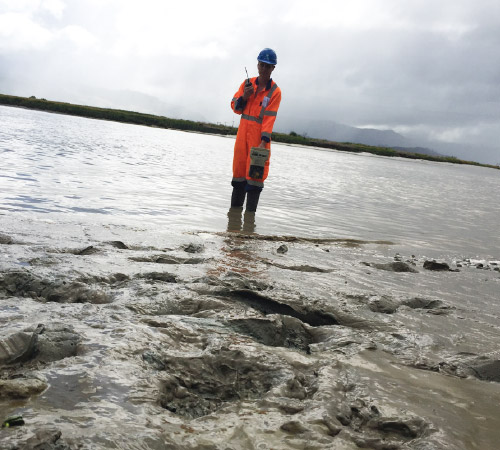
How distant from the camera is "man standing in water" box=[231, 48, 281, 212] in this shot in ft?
23.8

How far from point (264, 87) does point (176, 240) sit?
3.48 m

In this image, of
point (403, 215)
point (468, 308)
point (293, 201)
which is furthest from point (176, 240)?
point (403, 215)

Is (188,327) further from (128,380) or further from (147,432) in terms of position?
(147,432)

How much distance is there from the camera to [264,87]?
7375 mm

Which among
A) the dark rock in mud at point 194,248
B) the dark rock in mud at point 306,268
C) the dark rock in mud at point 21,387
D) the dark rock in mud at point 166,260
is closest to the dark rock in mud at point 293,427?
the dark rock in mud at point 21,387

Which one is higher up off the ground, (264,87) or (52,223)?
(264,87)

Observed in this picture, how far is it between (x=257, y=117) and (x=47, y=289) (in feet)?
17.2

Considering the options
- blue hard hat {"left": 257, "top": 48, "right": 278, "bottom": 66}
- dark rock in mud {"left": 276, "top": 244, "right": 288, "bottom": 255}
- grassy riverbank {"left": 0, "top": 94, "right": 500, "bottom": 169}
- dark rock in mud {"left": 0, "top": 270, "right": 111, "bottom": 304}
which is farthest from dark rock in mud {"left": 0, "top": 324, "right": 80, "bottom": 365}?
grassy riverbank {"left": 0, "top": 94, "right": 500, "bottom": 169}

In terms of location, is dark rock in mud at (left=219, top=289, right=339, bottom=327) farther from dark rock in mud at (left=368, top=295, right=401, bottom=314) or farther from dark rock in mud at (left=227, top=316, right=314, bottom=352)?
dark rock in mud at (left=368, top=295, right=401, bottom=314)

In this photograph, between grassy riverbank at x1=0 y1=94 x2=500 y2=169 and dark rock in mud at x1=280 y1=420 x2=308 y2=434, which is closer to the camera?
dark rock in mud at x1=280 y1=420 x2=308 y2=434

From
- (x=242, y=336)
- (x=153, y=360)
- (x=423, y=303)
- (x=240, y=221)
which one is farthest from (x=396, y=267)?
(x=153, y=360)

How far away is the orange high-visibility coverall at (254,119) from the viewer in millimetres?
7309

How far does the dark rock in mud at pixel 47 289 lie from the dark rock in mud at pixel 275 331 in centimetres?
96

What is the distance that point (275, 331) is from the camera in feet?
8.97
